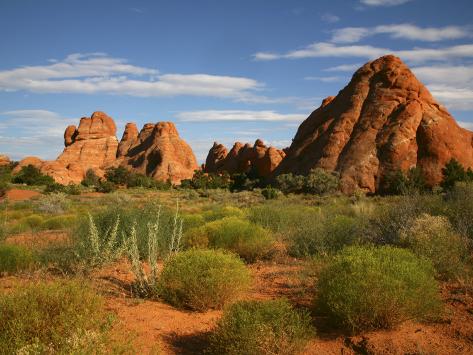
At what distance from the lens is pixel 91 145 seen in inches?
3258

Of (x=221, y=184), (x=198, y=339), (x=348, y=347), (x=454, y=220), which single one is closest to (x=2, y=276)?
(x=198, y=339)

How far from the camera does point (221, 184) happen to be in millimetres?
50156

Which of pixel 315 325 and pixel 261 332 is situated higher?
pixel 261 332

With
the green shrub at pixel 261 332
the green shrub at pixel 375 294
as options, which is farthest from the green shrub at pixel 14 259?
the green shrub at pixel 375 294

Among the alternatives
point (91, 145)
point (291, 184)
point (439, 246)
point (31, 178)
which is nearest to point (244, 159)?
point (31, 178)

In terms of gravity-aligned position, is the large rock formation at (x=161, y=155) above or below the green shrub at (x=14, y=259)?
above

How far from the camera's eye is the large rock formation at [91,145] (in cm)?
7732

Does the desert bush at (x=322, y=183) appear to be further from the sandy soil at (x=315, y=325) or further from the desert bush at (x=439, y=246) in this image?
the sandy soil at (x=315, y=325)

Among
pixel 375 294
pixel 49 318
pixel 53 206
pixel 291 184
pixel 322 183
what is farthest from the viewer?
pixel 291 184

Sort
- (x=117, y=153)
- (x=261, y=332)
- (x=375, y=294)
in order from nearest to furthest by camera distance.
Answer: (x=261, y=332) < (x=375, y=294) < (x=117, y=153)

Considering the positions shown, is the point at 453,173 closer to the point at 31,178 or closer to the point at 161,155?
the point at 31,178

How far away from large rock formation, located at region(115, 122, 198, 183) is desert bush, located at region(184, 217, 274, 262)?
57511 mm

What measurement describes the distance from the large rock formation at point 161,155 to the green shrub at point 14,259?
2327 inches

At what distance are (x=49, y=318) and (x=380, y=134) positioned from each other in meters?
33.4
